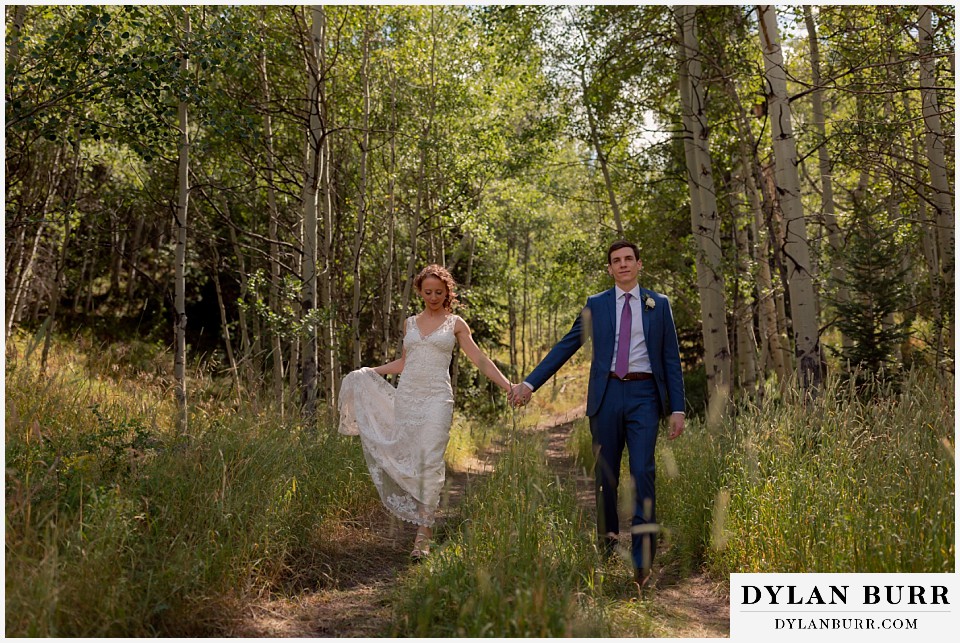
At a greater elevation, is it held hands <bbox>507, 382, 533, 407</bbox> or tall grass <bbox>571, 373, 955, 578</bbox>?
held hands <bbox>507, 382, 533, 407</bbox>

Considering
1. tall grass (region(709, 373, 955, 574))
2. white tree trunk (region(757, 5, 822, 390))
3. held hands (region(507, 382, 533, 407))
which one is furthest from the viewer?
white tree trunk (region(757, 5, 822, 390))

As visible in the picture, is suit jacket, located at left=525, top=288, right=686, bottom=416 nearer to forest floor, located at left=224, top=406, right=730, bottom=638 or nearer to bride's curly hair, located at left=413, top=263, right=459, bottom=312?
forest floor, located at left=224, top=406, right=730, bottom=638

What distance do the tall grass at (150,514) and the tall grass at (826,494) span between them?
2614 millimetres

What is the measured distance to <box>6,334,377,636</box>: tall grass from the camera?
3680 millimetres

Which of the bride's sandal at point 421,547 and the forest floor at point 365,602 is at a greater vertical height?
the bride's sandal at point 421,547

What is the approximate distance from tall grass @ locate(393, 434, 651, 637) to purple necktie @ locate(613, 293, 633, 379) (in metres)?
0.76

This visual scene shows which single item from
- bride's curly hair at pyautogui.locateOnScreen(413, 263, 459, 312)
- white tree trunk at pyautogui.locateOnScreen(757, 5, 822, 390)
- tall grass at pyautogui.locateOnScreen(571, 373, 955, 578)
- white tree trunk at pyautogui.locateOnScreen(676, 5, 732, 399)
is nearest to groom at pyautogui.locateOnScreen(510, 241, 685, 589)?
tall grass at pyautogui.locateOnScreen(571, 373, 955, 578)

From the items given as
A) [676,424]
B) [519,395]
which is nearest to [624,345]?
[676,424]

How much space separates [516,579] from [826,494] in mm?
2018

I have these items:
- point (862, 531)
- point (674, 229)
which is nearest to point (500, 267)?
point (674, 229)

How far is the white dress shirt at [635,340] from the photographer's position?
529cm

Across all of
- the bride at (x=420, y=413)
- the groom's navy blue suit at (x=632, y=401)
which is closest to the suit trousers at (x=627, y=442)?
the groom's navy blue suit at (x=632, y=401)

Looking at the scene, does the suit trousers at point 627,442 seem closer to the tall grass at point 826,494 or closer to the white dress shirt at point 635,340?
the white dress shirt at point 635,340

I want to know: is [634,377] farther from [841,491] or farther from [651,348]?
[841,491]
